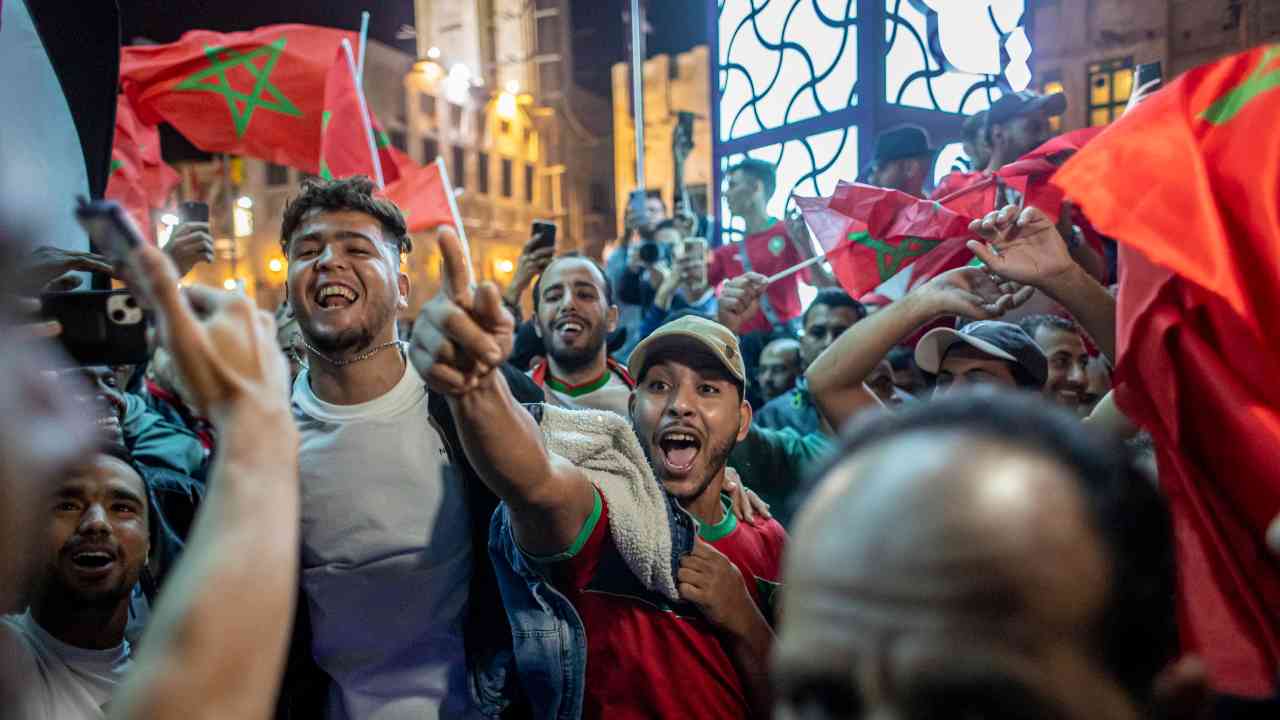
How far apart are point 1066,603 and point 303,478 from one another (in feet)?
6.70

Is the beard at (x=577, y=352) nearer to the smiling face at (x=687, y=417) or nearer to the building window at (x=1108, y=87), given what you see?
the smiling face at (x=687, y=417)

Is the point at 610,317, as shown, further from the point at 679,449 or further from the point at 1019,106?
the point at 1019,106

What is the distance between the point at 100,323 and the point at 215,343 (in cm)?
38

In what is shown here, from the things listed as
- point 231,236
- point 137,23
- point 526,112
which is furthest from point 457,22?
point 137,23

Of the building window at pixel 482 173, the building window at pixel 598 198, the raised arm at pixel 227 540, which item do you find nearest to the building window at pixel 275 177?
the building window at pixel 482 173

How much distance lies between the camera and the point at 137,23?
2086 centimetres

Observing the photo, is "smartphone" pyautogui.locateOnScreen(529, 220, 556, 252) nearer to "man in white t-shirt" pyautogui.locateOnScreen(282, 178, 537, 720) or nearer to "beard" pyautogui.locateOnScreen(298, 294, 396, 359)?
"beard" pyautogui.locateOnScreen(298, 294, 396, 359)

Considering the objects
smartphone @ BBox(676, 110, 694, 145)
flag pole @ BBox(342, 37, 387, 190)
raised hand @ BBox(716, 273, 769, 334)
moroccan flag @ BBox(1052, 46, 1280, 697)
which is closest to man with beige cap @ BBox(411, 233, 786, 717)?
moroccan flag @ BBox(1052, 46, 1280, 697)

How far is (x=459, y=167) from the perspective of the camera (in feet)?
121

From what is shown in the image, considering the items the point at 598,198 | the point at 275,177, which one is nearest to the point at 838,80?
the point at 275,177

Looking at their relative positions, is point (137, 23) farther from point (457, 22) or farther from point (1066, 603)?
point (1066, 603)

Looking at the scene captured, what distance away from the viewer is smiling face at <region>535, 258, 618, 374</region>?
4711 mm

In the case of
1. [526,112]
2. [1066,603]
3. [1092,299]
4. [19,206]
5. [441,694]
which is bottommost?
[441,694]

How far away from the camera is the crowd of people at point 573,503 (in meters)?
1.04
